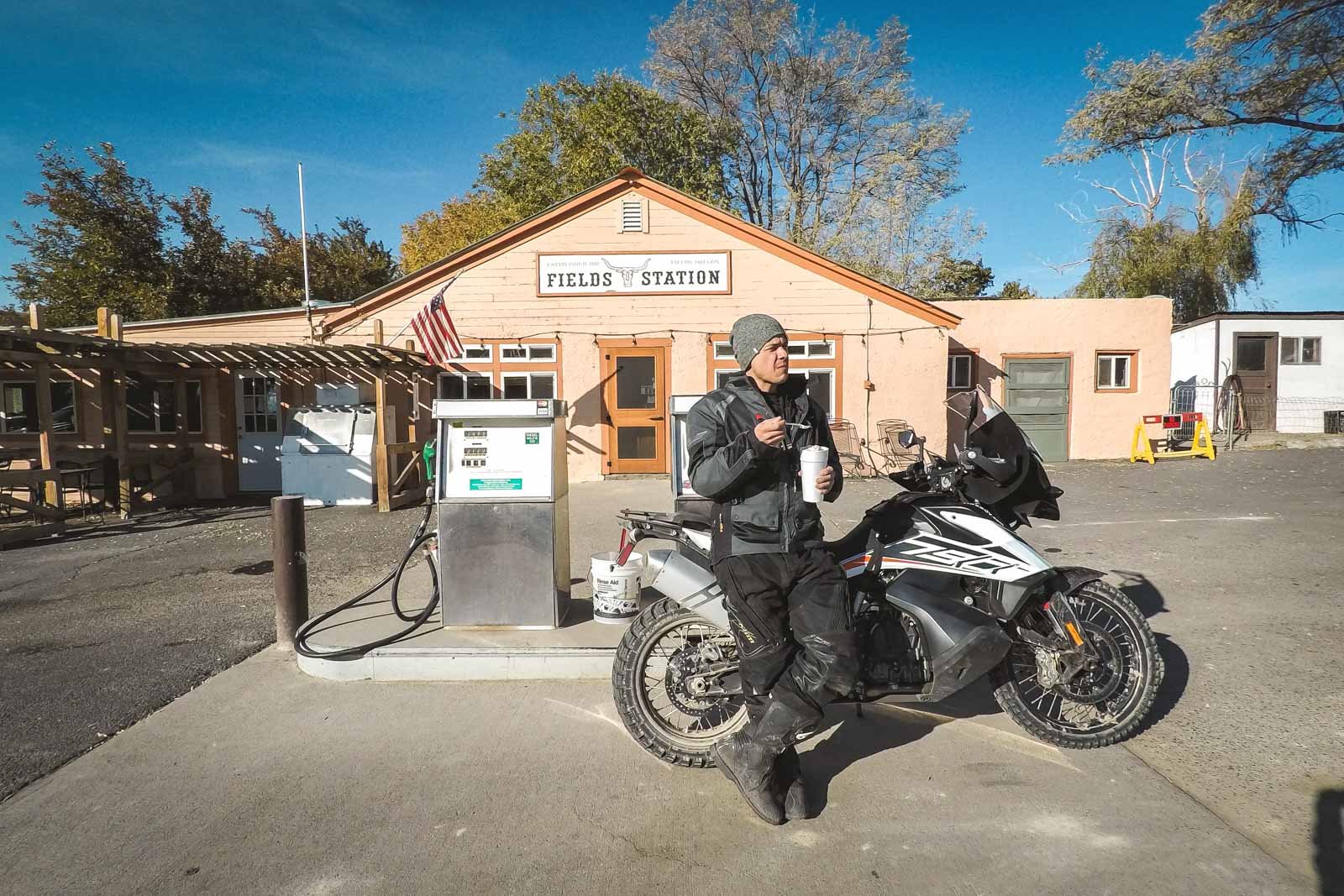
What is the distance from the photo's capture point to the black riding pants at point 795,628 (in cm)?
273

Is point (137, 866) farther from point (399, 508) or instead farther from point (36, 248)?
point (36, 248)

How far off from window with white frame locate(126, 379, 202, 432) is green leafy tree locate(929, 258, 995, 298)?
25.3m

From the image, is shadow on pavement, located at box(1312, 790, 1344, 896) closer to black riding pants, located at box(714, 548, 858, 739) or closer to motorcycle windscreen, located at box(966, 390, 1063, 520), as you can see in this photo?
motorcycle windscreen, located at box(966, 390, 1063, 520)

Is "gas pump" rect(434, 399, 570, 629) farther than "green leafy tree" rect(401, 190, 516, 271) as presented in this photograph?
No

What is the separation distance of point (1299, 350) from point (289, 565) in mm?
26390

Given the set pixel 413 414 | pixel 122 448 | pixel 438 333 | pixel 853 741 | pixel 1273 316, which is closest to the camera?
→ pixel 853 741

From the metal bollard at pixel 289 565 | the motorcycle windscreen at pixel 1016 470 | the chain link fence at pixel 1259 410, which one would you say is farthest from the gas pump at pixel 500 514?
the chain link fence at pixel 1259 410

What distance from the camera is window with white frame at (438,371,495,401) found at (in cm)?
1363

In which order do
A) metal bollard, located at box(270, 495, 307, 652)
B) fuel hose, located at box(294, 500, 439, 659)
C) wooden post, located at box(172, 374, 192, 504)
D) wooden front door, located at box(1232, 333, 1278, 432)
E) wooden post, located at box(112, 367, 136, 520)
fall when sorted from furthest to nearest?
wooden front door, located at box(1232, 333, 1278, 432) → wooden post, located at box(172, 374, 192, 504) → wooden post, located at box(112, 367, 136, 520) → metal bollard, located at box(270, 495, 307, 652) → fuel hose, located at box(294, 500, 439, 659)

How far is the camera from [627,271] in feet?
44.5

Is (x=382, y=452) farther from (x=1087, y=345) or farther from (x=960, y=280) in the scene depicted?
(x=960, y=280)

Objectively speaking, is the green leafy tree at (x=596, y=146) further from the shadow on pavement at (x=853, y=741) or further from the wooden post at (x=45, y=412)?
the shadow on pavement at (x=853, y=741)

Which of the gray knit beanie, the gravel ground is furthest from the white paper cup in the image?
the gravel ground

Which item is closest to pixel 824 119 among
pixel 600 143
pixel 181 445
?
pixel 600 143
